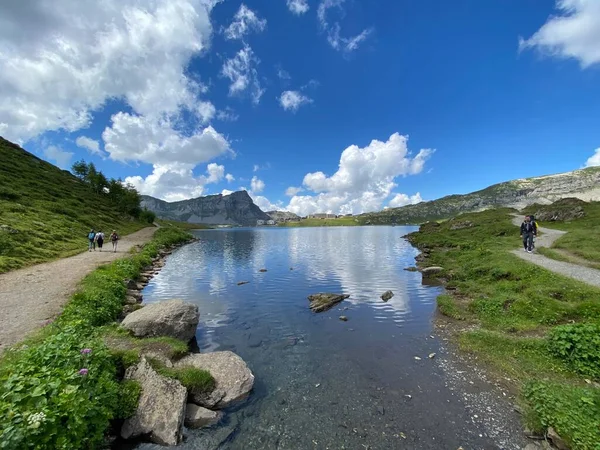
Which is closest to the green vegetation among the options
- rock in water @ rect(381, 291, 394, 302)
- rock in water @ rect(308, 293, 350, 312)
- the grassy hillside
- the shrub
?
rock in water @ rect(308, 293, 350, 312)

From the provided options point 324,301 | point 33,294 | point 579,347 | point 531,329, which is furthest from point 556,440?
point 33,294

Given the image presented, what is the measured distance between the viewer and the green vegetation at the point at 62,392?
7.35 m

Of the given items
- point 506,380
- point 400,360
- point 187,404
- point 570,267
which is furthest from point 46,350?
point 570,267

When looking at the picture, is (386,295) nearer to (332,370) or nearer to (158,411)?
(332,370)

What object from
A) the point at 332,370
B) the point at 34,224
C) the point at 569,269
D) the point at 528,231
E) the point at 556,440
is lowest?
the point at 332,370

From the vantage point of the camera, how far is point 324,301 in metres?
29.5

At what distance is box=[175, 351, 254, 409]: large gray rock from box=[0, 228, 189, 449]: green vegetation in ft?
6.60

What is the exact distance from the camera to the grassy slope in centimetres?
1078

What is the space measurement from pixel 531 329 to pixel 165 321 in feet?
82.1

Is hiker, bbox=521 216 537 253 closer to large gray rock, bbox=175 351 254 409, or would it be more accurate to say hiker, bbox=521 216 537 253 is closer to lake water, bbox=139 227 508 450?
lake water, bbox=139 227 508 450

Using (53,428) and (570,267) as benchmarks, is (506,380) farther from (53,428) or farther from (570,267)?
(570,267)

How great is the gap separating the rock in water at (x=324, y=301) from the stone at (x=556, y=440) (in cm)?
1876

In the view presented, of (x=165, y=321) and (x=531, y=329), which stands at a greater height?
(x=165, y=321)

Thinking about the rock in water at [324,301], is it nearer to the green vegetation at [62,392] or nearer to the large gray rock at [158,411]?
the green vegetation at [62,392]
